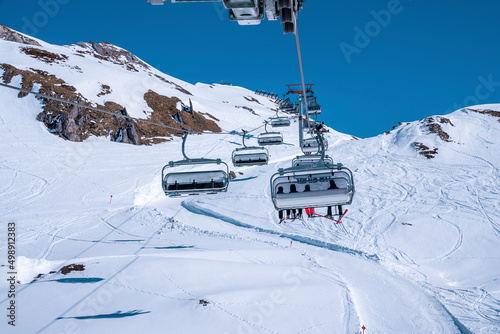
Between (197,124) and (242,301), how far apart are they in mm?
41953

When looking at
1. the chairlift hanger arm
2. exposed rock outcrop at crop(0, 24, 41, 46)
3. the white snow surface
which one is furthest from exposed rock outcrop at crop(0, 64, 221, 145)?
exposed rock outcrop at crop(0, 24, 41, 46)

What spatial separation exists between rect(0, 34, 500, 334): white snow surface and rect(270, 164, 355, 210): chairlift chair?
5.32m

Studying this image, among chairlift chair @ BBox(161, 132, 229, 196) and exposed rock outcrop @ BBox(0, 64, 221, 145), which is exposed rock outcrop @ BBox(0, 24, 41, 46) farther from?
chairlift chair @ BBox(161, 132, 229, 196)

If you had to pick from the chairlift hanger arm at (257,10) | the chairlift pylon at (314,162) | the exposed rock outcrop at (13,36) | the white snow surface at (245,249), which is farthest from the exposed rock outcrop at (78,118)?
the exposed rock outcrop at (13,36)

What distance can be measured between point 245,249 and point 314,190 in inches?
374

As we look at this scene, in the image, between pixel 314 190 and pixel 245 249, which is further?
pixel 245 249

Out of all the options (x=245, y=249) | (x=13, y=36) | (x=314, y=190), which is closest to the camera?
(x=314, y=190)

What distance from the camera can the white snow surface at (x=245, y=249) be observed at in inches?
370

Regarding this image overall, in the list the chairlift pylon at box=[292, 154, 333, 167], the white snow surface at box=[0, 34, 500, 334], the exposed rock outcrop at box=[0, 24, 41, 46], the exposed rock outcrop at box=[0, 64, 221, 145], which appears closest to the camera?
the chairlift pylon at box=[292, 154, 333, 167]

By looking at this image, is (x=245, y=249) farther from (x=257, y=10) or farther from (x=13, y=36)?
(x=13, y=36)

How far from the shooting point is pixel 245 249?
46.6 feet

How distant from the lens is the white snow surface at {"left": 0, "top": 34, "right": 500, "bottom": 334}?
941cm

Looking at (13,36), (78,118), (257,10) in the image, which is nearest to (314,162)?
(257,10)

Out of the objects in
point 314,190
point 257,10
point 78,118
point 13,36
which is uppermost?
point 13,36
